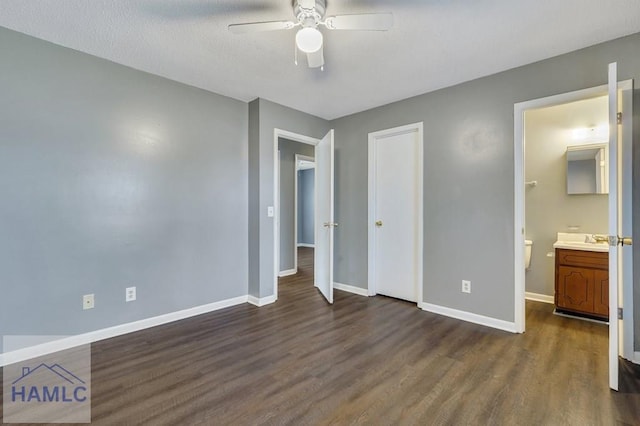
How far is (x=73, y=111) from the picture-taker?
248 cm

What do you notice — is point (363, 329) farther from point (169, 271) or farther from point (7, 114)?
point (7, 114)

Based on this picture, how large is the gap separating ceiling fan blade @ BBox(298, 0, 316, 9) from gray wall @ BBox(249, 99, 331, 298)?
5.95 feet

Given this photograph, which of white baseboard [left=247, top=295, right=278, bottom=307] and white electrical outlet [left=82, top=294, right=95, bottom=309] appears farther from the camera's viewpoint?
white baseboard [left=247, top=295, right=278, bottom=307]

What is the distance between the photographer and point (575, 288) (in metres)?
3.12

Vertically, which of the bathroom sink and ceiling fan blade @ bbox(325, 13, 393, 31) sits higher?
ceiling fan blade @ bbox(325, 13, 393, 31)

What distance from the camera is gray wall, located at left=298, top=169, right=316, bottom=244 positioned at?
31.2 feet

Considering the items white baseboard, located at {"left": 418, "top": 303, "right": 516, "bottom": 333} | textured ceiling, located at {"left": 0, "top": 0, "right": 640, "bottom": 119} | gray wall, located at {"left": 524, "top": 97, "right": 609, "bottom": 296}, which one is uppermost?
textured ceiling, located at {"left": 0, "top": 0, "right": 640, "bottom": 119}

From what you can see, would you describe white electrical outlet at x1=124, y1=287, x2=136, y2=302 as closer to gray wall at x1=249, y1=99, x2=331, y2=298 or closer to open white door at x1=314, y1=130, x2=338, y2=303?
gray wall at x1=249, y1=99, x2=331, y2=298

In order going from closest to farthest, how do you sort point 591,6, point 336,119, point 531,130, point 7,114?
1. point 591,6
2. point 7,114
3. point 531,130
4. point 336,119

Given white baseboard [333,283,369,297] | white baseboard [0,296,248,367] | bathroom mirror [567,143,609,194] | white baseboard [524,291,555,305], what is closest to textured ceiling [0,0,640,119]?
bathroom mirror [567,143,609,194]

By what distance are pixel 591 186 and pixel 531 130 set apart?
0.93 metres

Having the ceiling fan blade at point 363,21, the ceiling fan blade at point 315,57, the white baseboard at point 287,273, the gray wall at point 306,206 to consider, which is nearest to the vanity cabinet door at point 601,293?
the ceiling fan blade at point 363,21

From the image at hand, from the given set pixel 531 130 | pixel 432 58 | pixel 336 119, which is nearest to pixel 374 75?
pixel 432 58

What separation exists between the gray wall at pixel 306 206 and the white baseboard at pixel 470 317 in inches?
247
